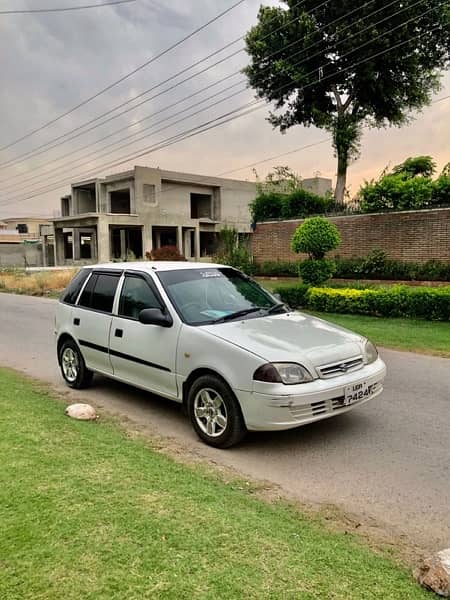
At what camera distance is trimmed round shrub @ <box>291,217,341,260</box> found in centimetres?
1372

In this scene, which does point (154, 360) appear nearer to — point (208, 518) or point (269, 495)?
point (269, 495)

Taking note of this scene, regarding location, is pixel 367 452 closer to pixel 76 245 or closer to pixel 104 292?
pixel 104 292

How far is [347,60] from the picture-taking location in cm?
2411

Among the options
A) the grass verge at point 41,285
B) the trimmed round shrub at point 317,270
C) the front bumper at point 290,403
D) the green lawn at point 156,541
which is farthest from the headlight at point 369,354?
the grass verge at point 41,285

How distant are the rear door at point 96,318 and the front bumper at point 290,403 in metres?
2.35

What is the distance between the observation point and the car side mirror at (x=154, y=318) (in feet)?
16.2

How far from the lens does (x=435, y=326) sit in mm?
10797

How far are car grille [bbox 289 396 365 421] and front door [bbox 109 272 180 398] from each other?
138 cm

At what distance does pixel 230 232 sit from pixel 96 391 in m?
16.0

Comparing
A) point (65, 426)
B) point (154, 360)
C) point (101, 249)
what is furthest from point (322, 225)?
point (101, 249)

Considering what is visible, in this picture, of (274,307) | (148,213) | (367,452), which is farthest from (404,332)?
(148,213)

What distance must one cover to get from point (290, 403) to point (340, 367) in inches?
27.7

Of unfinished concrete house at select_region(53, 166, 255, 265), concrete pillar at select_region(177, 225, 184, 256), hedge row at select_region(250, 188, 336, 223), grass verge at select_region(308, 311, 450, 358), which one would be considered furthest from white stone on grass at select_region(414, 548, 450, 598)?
concrete pillar at select_region(177, 225, 184, 256)

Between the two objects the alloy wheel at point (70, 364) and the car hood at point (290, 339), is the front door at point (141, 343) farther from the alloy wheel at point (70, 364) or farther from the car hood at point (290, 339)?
the alloy wheel at point (70, 364)
